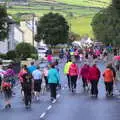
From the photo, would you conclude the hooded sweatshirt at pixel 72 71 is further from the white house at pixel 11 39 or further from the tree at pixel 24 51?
the tree at pixel 24 51

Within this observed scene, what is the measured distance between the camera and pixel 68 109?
27.2m

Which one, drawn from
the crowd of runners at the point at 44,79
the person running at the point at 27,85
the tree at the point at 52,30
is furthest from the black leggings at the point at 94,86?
the tree at the point at 52,30

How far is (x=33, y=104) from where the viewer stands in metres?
29.5

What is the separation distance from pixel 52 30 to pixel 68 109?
9247 cm

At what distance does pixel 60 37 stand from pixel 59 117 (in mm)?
96664

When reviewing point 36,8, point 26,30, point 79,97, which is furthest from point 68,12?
point 79,97

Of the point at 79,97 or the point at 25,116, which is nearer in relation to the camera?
the point at 25,116

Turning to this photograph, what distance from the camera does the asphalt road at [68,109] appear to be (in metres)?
23.9

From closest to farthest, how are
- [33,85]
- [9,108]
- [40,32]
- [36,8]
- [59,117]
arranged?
[59,117], [9,108], [33,85], [40,32], [36,8]

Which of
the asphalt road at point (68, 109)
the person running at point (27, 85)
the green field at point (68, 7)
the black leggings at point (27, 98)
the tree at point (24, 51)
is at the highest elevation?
the green field at point (68, 7)

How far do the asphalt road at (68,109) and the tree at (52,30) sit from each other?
81.7 meters

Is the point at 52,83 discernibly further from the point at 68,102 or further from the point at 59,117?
the point at 59,117

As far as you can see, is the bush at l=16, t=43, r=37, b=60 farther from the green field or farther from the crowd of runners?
the green field

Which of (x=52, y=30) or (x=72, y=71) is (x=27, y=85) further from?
(x=52, y=30)
